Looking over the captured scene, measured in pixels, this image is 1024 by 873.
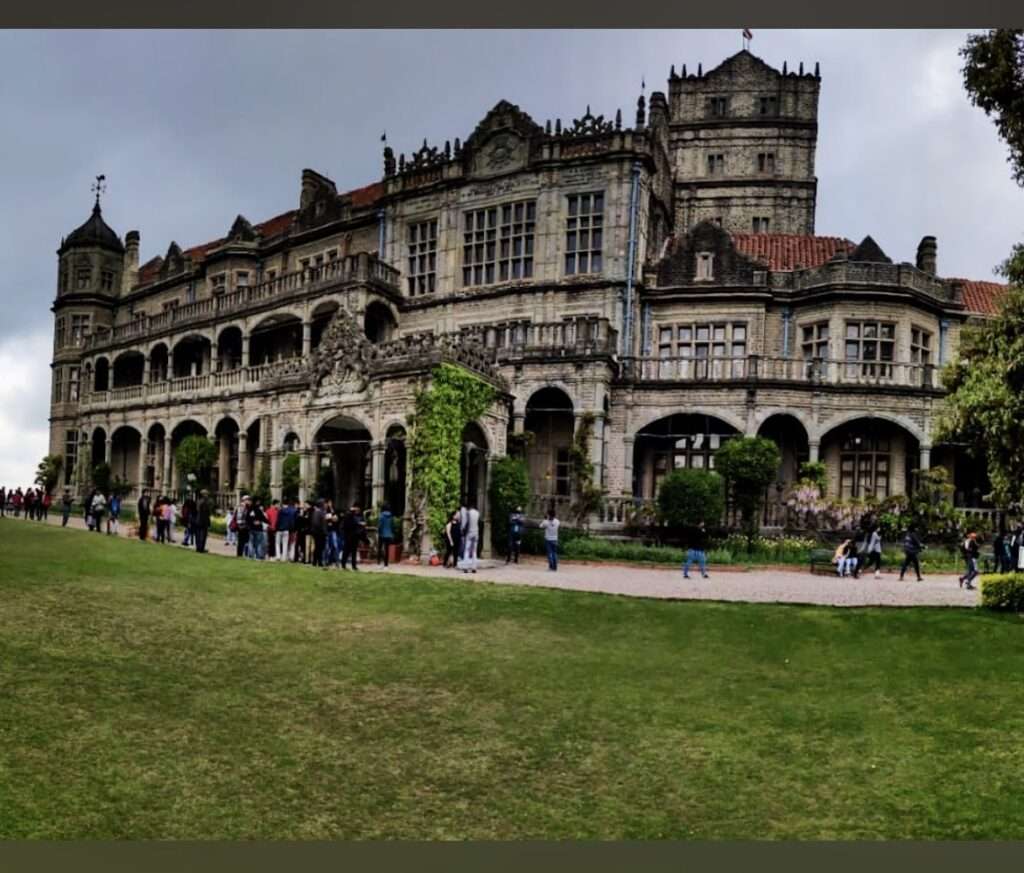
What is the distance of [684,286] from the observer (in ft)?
73.5

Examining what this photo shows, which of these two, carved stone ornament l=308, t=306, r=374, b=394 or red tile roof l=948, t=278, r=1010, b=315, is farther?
red tile roof l=948, t=278, r=1010, b=315

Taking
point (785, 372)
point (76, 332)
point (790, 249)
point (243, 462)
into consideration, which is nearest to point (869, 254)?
point (790, 249)

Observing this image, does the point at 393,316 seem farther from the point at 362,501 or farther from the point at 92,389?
the point at 92,389

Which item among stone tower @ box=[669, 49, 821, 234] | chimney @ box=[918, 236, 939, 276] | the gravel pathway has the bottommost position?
the gravel pathway

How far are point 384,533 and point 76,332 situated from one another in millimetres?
19881

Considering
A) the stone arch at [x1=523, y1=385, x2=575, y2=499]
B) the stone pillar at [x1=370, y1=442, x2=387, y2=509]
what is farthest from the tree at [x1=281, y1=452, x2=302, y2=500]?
the stone arch at [x1=523, y1=385, x2=575, y2=499]

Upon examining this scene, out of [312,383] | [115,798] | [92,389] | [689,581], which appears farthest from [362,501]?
[92,389]

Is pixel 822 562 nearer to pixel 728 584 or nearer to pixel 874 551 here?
pixel 874 551

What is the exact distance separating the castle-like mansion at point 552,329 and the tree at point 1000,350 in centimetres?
808

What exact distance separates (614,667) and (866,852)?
3037 millimetres

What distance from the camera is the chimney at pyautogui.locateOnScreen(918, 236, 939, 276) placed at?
930 inches

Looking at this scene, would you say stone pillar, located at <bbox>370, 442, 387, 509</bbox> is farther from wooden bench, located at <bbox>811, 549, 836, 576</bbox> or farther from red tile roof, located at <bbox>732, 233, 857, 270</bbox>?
red tile roof, located at <bbox>732, 233, 857, 270</bbox>

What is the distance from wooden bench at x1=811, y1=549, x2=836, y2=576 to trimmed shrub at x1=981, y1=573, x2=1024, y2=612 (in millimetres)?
4978

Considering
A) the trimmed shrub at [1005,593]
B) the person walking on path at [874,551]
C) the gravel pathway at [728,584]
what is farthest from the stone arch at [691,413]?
the trimmed shrub at [1005,593]
